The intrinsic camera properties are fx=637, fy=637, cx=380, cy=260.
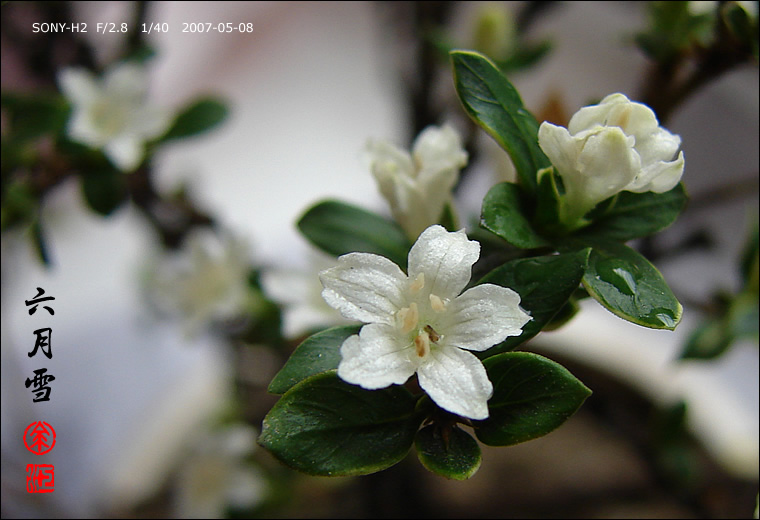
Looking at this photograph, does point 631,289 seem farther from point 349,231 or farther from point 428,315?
point 349,231

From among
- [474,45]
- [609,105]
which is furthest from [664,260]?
[609,105]

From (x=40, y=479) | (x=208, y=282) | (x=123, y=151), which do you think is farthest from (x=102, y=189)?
(x=40, y=479)

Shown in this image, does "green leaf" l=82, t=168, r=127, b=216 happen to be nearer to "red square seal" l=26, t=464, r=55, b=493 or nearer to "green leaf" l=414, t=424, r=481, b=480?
"red square seal" l=26, t=464, r=55, b=493

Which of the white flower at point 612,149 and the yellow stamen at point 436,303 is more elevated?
the white flower at point 612,149

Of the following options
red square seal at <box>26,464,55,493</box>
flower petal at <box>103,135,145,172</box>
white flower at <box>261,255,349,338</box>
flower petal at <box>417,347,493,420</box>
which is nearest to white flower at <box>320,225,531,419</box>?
flower petal at <box>417,347,493,420</box>

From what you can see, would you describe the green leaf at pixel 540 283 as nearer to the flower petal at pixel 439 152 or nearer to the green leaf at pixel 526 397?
the green leaf at pixel 526 397

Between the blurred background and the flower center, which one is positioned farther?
the blurred background

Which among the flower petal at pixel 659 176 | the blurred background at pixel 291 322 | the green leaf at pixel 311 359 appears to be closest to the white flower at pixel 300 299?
the blurred background at pixel 291 322
